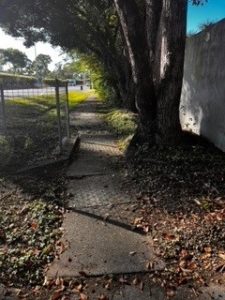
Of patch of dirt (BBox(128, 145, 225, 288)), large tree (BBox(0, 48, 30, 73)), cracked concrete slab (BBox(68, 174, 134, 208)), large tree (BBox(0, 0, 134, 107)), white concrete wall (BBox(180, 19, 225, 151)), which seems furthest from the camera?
large tree (BBox(0, 48, 30, 73))

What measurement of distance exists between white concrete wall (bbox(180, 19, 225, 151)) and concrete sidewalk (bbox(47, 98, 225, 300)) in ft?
7.02

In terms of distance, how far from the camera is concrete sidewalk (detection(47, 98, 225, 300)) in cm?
328

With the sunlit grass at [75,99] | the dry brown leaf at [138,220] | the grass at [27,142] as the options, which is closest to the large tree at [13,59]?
the sunlit grass at [75,99]

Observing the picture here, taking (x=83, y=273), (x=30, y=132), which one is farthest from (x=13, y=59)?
(x=83, y=273)

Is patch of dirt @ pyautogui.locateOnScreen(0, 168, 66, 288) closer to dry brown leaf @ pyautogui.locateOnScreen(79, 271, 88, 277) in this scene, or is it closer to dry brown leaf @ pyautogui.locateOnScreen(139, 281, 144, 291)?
dry brown leaf @ pyautogui.locateOnScreen(79, 271, 88, 277)

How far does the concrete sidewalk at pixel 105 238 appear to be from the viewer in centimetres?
328

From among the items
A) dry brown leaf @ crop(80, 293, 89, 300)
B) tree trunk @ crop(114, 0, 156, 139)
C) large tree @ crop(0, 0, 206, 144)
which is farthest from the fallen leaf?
tree trunk @ crop(114, 0, 156, 139)

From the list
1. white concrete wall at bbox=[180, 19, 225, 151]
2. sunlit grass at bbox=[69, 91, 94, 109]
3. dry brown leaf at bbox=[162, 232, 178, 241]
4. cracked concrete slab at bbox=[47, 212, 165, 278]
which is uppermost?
white concrete wall at bbox=[180, 19, 225, 151]

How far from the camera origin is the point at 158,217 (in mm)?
4539

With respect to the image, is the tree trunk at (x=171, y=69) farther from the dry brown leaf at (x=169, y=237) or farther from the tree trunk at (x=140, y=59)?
the dry brown leaf at (x=169, y=237)

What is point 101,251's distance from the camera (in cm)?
381

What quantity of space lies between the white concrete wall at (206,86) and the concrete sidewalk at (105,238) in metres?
2.14

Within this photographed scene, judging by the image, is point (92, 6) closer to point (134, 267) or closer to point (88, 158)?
point (88, 158)

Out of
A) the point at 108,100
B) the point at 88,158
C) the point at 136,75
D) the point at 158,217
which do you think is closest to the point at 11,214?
the point at 158,217
